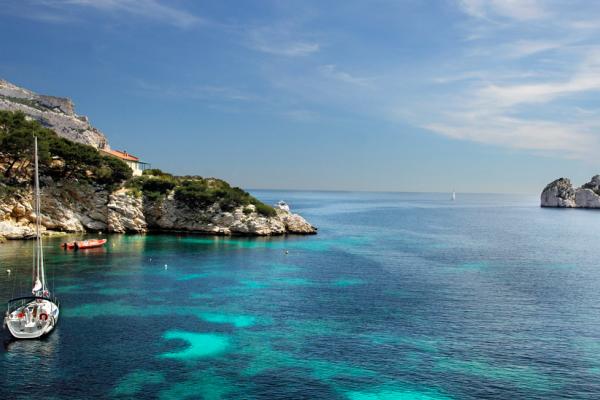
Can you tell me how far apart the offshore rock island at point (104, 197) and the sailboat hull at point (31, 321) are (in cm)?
6288

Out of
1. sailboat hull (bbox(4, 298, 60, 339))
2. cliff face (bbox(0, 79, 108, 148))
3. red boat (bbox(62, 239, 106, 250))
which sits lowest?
sailboat hull (bbox(4, 298, 60, 339))

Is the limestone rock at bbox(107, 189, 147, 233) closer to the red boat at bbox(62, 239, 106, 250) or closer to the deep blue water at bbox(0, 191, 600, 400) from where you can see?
the red boat at bbox(62, 239, 106, 250)

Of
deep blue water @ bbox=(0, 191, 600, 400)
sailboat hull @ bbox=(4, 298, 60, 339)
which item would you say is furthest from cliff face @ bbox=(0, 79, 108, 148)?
sailboat hull @ bbox=(4, 298, 60, 339)

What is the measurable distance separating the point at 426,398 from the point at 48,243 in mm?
87460

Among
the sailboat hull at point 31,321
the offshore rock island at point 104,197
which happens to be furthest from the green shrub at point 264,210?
the sailboat hull at point 31,321

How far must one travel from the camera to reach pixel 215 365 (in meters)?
37.1

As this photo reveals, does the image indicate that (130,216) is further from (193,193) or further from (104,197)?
(193,193)

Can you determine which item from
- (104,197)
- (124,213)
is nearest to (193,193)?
(124,213)

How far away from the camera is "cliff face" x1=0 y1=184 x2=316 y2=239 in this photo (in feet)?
357

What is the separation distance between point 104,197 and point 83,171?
27.2 ft

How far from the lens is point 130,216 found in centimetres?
11706

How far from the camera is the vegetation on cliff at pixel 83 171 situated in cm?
10356

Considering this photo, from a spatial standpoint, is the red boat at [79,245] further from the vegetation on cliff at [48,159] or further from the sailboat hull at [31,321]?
the sailboat hull at [31,321]

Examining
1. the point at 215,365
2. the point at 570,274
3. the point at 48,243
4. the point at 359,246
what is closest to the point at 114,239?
the point at 48,243
